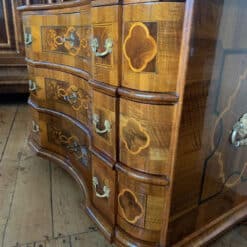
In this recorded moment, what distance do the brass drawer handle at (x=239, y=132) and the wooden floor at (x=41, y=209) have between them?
0.37 m

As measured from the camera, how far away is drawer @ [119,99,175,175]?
576 mm

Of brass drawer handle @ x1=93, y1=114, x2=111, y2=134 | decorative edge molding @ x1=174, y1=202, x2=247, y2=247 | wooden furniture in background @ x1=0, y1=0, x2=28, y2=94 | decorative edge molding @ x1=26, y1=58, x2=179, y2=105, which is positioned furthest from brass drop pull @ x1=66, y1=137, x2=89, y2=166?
wooden furniture in background @ x1=0, y1=0, x2=28, y2=94

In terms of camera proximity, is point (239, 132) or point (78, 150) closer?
point (239, 132)

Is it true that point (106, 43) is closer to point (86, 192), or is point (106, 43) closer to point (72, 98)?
point (72, 98)

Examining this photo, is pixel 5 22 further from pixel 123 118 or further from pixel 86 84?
pixel 123 118

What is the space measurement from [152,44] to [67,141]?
2.19 feet

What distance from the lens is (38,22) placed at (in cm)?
98

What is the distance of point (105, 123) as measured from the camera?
0.69 m

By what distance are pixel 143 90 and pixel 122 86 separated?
0.22 feet

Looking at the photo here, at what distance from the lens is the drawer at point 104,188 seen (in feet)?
2.43

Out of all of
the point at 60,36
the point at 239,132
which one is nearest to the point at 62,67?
the point at 60,36

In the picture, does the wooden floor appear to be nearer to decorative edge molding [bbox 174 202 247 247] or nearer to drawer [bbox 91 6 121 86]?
decorative edge molding [bbox 174 202 247 247]

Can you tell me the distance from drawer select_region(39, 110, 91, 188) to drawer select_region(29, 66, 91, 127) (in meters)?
0.05

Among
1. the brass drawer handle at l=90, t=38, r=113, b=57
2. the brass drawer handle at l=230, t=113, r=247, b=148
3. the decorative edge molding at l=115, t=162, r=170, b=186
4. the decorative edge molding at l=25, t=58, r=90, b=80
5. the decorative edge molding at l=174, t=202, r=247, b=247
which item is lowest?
the decorative edge molding at l=174, t=202, r=247, b=247
